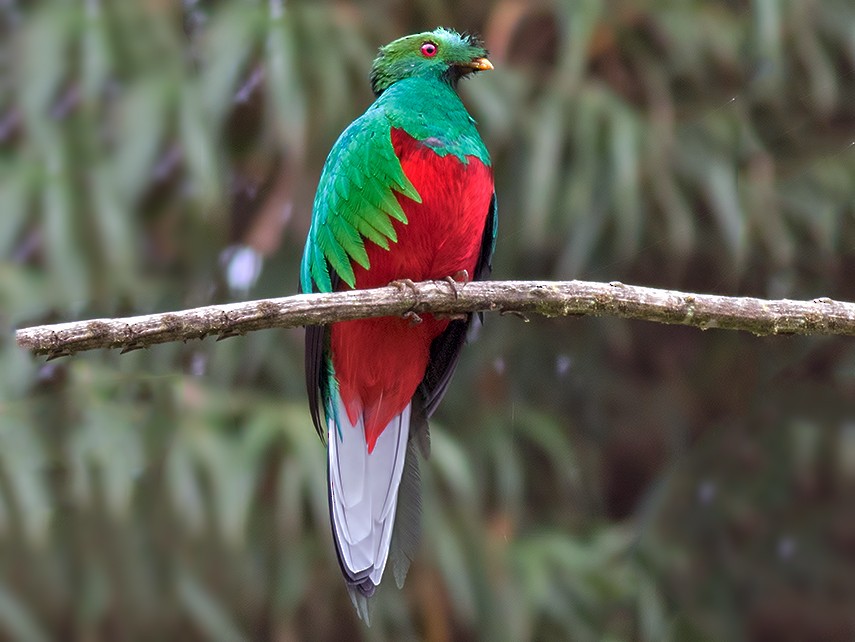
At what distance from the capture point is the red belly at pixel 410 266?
2.58m

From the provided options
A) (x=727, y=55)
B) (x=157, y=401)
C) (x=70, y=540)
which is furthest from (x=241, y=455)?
(x=727, y=55)

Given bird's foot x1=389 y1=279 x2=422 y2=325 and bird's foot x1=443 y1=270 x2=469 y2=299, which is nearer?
bird's foot x1=389 y1=279 x2=422 y2=325

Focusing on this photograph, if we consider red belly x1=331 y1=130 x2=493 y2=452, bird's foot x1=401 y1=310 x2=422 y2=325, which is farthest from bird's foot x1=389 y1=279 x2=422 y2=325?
red belly x1=331 y1=130 x2=493 y2=452

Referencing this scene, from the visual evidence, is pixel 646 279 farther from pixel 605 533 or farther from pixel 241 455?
pixel 241 455

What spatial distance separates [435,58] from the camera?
2807mm

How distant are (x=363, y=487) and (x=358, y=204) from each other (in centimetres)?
64

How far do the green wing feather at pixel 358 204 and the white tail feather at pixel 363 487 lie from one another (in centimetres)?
37

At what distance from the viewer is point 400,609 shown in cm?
391

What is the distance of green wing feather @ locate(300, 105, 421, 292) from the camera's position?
256cm

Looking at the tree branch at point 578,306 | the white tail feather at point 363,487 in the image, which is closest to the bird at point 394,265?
the white tail feather at point 363,487

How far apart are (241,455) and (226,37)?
1.45 meters

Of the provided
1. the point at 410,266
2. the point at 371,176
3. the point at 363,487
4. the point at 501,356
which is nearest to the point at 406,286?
the point at 410,266

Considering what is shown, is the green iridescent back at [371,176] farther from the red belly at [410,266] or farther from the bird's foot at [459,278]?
the bird's foot at [459,278]

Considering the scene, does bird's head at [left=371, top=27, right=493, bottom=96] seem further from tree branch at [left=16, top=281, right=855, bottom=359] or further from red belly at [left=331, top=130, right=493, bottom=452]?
tree branch at [left=16, top=281, right=855, bottom=359]
